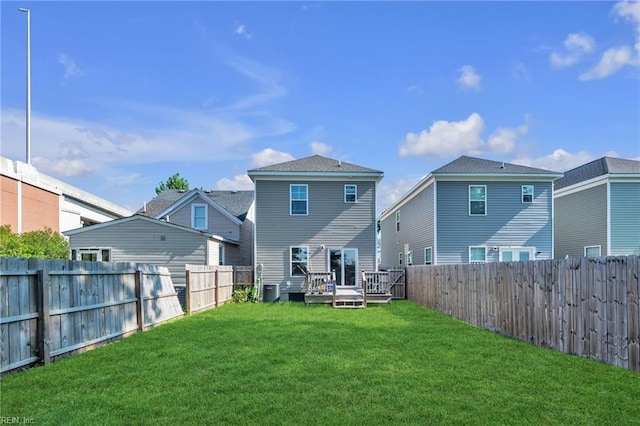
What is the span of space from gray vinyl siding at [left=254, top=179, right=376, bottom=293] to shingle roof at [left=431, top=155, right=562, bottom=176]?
3674mm

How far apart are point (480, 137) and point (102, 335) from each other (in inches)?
917

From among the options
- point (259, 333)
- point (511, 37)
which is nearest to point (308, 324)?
point (259, 333)

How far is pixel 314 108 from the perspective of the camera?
65.2 ft

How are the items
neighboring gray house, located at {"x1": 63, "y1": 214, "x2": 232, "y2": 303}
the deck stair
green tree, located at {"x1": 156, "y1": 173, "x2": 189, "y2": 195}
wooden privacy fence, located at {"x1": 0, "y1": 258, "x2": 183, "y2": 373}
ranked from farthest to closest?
1. green tree, located at {"x1": 156, "y1": 173, "x2": 189, "y2": 195}
2. neighboring gray house, located at {"x1": 63, "y1": 214, "x2": 232, "y2": 303}
3. the deck stair
4. wooden privacy fence, located at {"x1": 0, "y1": 258, "x2": 183, "y2": 373}

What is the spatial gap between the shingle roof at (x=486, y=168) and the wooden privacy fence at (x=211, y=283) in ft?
31.8

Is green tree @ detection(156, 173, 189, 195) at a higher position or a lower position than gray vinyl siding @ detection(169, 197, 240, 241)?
higher

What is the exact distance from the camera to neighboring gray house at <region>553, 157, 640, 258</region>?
19031 mm

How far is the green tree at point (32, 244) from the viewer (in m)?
15.4

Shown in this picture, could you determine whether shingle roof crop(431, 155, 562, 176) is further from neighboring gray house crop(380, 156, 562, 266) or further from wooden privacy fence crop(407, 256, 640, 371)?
wooden privacy fence crop(407, 256, 640, 371)

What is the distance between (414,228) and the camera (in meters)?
23.5

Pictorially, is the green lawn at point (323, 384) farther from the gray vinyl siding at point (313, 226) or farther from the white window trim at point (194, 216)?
the white window trim at point (194, 216)

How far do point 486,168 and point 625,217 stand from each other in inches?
244

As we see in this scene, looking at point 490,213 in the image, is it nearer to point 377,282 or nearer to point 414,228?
point 414,228

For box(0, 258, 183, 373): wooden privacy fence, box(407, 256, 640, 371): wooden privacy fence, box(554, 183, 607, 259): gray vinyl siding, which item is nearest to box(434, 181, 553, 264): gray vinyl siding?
box(554, 183, 607, 259): gray vinyl siding
